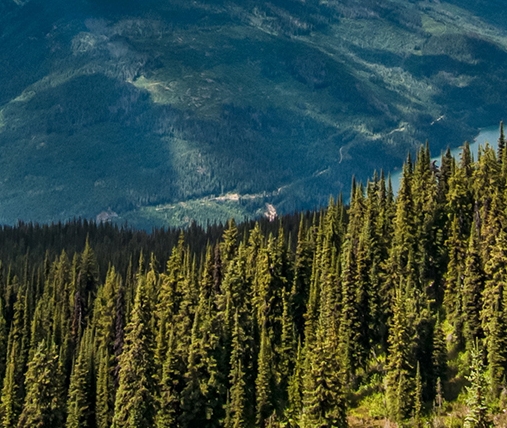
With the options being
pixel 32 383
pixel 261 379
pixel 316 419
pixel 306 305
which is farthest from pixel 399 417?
pixel 32 383

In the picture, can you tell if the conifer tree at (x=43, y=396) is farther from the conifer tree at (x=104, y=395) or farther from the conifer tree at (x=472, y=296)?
the conifer tree at (x=472, y=296)

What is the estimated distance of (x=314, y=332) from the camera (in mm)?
164250

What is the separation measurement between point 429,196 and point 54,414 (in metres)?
66.8

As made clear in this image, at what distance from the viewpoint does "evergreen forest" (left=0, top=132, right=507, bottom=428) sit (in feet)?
459

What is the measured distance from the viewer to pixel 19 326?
634 ft

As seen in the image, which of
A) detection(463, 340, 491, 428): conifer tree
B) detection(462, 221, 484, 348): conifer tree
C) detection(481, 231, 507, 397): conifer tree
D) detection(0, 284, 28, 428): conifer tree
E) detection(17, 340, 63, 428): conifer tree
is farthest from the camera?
detection(0, 284, 28, 428): conifer tree

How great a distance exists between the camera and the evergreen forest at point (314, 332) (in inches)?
5512

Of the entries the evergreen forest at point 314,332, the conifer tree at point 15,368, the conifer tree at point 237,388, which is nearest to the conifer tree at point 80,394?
the evergreen forest at point 314,332

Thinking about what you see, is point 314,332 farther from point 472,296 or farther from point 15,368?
point 15,368

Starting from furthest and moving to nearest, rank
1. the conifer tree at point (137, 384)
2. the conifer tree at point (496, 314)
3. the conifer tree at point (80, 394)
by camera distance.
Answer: the conifer tree at point (80, 394) < the conifer tree at point (137, 384) < the conifer tree at point (496, 314)

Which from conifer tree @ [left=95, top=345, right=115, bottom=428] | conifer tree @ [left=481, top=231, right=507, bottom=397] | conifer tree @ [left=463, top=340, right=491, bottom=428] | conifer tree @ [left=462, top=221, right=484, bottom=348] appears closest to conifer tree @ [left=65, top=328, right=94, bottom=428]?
conifer tree @ [left=95, top=345, right=115, bottom=428]

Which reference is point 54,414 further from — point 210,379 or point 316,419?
point 316,419

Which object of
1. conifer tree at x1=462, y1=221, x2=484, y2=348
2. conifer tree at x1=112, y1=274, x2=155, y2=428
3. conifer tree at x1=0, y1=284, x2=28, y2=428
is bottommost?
conifer tree at x1=0, y1=284, x2=28, y2=428

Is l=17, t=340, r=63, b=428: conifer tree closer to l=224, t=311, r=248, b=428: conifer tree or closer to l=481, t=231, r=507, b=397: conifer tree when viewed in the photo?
l=224, t=311, r=248, b=428: conifer tree
